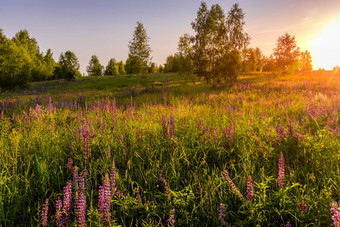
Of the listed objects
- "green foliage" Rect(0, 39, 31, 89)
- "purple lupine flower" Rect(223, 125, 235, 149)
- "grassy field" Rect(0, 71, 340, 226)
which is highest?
"green foliage" Rect(0, 39, 31, 89)

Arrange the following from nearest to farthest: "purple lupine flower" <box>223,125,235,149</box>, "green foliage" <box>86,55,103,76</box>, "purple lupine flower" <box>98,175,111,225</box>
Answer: "purple lupine flower" <box>98,175,111,225</box> → "purple lupine flower" <box>223,125,235,149</box> → "green foliage" <box>86,55,103,76</box>

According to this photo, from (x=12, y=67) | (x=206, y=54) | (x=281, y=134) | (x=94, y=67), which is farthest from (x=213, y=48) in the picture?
(x=94, y=67)

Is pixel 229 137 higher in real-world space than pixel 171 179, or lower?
higher

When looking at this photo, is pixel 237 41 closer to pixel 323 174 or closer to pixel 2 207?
pixel 323 174

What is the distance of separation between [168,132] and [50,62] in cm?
7909

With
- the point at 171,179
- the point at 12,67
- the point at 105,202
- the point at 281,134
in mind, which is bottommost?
the point at 171,179

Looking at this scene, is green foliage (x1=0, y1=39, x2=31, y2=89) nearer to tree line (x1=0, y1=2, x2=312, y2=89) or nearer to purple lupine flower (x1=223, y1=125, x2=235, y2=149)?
tree line (x1=0, y1=2, x2=312, y2=89)

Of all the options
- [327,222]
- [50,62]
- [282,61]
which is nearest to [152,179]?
[327,222]

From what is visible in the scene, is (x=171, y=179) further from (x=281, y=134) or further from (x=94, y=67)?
(x=94, y=67)

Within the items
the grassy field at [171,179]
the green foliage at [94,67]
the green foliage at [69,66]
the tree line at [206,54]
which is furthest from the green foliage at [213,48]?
the green foliage at [94,67]

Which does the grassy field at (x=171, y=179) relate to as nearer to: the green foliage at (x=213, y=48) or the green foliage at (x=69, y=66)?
the green foliage at (x=213, y=48)

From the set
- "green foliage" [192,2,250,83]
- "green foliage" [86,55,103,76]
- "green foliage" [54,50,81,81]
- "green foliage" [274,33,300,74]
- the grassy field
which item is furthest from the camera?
"green foliage" [86,55,103,76]

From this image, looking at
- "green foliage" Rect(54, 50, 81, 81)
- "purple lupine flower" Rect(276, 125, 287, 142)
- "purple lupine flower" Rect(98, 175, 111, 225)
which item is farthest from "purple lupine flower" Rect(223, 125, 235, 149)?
"green foliage" Rect(54, 50, 81, 81)

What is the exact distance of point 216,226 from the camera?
1.74 meters
